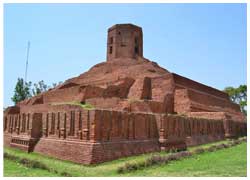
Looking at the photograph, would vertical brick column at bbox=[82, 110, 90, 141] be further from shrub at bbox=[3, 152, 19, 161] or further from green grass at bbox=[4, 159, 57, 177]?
shrub at bbox=[3, 152, 19, 161]

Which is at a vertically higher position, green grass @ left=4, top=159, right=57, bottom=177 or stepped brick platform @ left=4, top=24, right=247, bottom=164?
stepped brick platform @ left=4, top=24, right=247, bottom=164

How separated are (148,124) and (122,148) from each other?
6.35 feet

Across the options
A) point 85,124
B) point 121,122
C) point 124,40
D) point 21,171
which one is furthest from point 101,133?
point 124,40

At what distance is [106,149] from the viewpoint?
8.43m

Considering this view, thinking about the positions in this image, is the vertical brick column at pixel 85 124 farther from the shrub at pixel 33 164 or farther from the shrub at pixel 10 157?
the shrub at pixel 10 157

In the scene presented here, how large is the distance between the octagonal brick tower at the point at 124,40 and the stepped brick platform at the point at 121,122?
195 inches

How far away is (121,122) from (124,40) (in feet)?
74.8

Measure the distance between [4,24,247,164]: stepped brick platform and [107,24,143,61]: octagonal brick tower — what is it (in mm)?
4943

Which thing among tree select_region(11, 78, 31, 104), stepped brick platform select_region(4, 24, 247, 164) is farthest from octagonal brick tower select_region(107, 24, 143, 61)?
tree select_region(11, 78, 31, 104)

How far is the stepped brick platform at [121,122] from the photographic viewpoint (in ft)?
28.3

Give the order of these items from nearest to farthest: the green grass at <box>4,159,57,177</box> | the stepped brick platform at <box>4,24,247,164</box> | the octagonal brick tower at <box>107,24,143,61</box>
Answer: the green grass at <box>4,159,57,177</box>
the stepped brick platform at <box>4,24,247,164</box>
the octagonal brick tower at <box>107,24,143,61</box>

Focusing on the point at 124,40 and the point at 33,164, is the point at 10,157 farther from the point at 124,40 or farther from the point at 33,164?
the point at 124,40

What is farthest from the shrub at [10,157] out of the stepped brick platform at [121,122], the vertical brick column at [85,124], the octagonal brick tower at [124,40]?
the octagonal brick tower at [124,40]

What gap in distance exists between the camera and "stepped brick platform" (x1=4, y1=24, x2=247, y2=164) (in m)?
8.64
